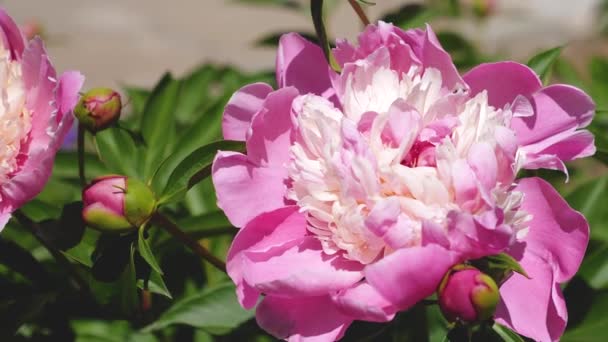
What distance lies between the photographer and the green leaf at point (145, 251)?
0.80 m

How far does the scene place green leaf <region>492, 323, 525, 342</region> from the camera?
80cm

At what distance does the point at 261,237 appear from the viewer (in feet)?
2.60

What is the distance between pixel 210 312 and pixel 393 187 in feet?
1.13

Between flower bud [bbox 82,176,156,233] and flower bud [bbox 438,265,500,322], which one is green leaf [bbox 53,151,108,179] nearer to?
flower bud [bbox 82,176,156,233]

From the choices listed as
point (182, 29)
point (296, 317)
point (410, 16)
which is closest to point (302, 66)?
point (296, 317)

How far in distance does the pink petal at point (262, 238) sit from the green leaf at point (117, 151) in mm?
366

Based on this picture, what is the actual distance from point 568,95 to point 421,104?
0.13 meters

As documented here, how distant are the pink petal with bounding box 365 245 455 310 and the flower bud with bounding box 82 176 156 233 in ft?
0.82

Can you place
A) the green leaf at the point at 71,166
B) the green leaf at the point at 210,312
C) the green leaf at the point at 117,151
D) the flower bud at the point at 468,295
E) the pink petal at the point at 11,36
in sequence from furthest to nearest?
the green leaf at the point at 71,166 → the green leaf at the point at 117,151 → the green leaf at the point at 210,312 → the pink petal at the point at 11,36 → the flower bud at the point at 468,295

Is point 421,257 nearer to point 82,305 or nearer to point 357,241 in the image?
point 357,241

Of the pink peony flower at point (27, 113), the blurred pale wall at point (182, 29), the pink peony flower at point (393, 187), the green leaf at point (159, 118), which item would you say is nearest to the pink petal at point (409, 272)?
the pink peony flower at point (393, 187)

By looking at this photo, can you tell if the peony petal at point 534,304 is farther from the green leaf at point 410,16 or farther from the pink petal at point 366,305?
the green leaf at point 410,16

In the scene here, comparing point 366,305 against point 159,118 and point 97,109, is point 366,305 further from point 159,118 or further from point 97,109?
point 159,118

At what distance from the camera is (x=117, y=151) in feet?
3.72
